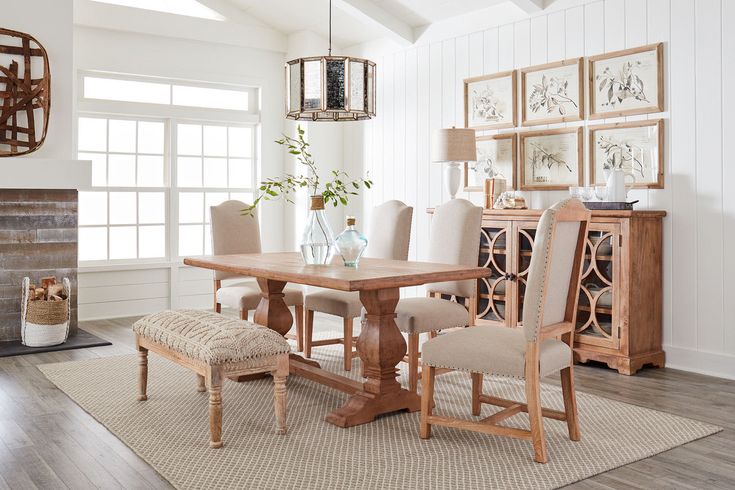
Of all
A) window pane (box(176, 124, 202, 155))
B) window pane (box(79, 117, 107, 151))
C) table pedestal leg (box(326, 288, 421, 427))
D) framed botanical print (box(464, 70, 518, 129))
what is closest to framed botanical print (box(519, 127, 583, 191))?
framed botanical print (box(464, 70, 518, 129))

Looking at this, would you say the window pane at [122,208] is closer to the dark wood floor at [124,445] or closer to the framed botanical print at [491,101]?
the dark wood floor at [124,445]

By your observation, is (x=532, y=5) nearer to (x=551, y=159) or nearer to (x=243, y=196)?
(x=551, y=159)

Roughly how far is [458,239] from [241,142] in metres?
3.74

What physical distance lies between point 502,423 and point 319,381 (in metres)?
0.99

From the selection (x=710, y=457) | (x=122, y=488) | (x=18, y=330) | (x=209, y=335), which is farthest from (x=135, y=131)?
(x=710, y=457)

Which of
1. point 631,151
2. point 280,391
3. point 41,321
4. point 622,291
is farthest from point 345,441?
point 41,321

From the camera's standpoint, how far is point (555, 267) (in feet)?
9.52

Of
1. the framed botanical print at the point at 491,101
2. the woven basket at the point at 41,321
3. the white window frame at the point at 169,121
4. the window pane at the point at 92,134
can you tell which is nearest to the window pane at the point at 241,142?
the white window frame at the point at 169,121

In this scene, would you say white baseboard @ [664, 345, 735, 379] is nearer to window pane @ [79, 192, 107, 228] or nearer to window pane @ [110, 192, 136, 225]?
window pane @ [110, 192, 136, 225]

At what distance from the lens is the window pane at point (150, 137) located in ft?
21.7

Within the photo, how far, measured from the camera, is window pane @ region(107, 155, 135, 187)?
6.46 meters

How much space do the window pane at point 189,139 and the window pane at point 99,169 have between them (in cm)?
71

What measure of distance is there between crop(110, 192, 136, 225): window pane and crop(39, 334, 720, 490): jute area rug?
8.93ft

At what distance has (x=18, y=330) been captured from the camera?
5.28 meters
